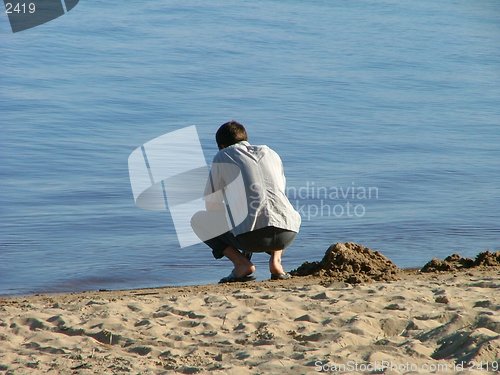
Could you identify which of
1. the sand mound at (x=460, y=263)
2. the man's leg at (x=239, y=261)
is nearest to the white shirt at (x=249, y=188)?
the man's leg at (x=239, y=261)

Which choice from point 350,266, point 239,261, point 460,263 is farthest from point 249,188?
point 460,263

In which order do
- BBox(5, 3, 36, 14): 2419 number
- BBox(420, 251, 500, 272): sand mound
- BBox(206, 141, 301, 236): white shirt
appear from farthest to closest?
BBox(5, 3, 36, 14): 2419 number < BBox(420, 251, 500, 272): sand mound < BBox(206, 141, 301, 236): white shirt

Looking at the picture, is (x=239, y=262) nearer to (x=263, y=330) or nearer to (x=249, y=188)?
(x=249, y=188)

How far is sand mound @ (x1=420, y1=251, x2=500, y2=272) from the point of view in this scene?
7.33 m

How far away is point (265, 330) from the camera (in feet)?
17.4

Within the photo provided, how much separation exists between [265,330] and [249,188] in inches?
59.8

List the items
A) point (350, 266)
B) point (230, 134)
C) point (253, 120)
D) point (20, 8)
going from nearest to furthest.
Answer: point (230, 134)
point (350, 266)
point (253, 120)
point (20, 8)

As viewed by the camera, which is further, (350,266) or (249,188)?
(350,266)

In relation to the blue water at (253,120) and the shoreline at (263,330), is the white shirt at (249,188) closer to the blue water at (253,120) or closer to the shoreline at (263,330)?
the shoreline at (263,330)

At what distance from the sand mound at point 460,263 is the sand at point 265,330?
0.71 m

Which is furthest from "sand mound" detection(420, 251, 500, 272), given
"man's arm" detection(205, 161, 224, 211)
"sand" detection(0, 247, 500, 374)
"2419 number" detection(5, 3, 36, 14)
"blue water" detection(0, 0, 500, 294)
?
"2419 number" detection(5, 3, 36, 14)

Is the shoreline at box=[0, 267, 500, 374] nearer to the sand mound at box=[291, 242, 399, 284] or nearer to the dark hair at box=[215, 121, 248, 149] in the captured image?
the sand mound at box=[291, 242, 399, 284]

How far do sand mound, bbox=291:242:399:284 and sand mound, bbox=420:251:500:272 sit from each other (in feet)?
1.08

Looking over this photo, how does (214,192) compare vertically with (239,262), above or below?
above
